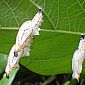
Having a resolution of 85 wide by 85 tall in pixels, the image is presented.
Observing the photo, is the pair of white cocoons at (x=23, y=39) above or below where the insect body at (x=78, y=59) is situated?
above

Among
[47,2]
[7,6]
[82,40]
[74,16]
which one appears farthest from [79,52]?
[7,6]

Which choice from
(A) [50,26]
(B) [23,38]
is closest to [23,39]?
(B) [23,38]

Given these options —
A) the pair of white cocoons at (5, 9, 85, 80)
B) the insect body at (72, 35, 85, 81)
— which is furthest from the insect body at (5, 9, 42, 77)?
the insect body at (72, 35, 85, 81)

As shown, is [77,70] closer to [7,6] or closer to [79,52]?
[79,52]

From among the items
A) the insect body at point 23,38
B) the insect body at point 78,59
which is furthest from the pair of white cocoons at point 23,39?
the insect body at point 78,59

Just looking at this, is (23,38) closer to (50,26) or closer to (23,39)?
(23,39)

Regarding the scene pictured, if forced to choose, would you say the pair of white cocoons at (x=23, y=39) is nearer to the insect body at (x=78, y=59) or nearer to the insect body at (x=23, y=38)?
the insect body at (x=23, y=38)
